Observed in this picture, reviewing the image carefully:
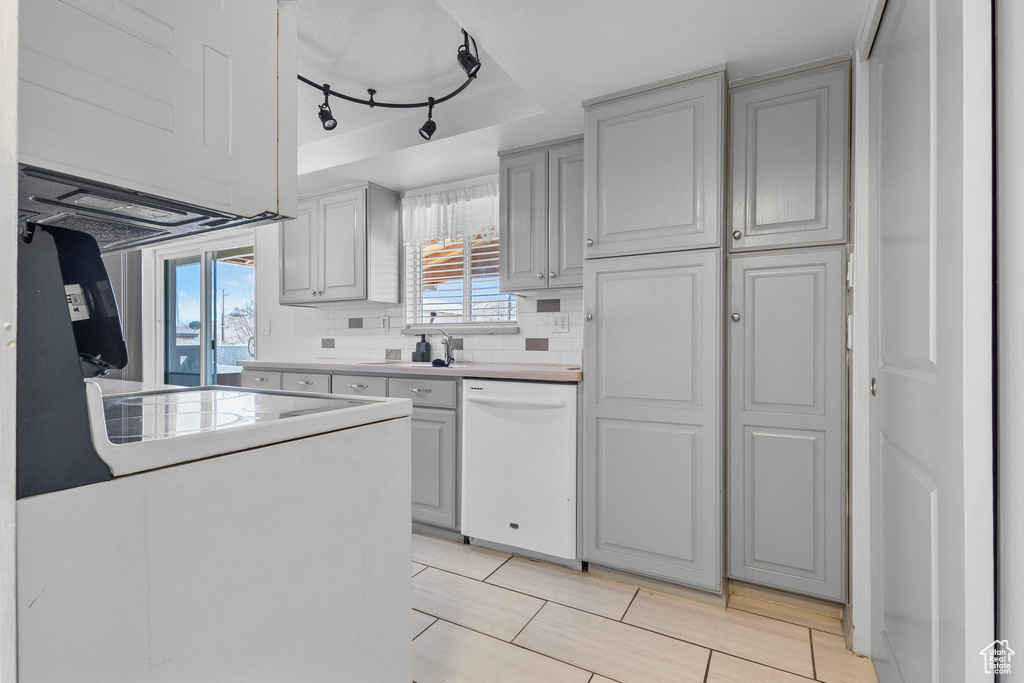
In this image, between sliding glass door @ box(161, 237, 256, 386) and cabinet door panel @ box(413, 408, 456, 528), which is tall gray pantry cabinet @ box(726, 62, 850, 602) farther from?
sliding glass door @ box(161, 237, 256, 386)

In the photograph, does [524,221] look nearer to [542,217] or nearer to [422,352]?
[542,217]

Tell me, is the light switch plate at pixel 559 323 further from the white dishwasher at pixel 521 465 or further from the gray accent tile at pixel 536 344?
the white dishwasher at pixel 521 465

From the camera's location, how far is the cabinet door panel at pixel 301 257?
12.1 ft

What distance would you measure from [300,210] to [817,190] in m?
3.35

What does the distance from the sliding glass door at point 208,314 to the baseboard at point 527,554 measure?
291 centimetres

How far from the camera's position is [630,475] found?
7.34ft

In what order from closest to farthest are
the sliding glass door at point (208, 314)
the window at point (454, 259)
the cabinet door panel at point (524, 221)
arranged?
1. the cabinet door panel at point (524, 221)
2. the window at point (454, 259)
3. the sliding glass door at point (208, 314)

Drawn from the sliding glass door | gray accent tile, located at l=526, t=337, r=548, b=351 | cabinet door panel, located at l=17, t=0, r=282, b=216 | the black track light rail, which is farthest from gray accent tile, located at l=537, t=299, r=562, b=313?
the sliding glass door

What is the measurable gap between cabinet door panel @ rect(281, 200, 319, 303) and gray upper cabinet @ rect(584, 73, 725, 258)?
2.28m

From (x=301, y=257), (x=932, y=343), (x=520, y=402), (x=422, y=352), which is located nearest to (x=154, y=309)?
(x=301, y=257)

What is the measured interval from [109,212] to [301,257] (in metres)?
3.03

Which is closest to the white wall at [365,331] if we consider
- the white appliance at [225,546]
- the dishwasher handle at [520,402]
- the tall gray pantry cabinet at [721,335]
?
the dishwasher handle at [520,402]

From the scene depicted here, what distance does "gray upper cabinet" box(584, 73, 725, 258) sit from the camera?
2061 millimetres

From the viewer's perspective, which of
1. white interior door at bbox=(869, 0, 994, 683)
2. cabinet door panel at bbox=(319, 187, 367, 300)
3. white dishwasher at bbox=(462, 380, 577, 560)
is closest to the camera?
white interior door at bbox=(869, 0, 994, 683)
